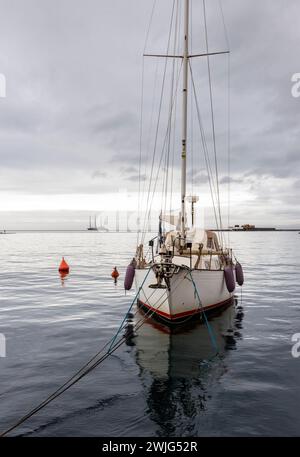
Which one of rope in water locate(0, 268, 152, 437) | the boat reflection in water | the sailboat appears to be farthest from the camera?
the sailboat

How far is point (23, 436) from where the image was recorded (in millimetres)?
6777

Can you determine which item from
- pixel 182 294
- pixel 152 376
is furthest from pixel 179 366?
pixel 182 294

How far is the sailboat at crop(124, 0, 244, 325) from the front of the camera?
45.2ft

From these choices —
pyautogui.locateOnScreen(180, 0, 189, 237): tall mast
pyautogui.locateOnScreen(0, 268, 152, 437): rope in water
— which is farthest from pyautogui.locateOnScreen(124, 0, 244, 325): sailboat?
pyautogui.locateOnScreen(0, 268, 152, 437): rope in water

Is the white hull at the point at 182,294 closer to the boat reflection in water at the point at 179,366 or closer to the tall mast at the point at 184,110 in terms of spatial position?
the boat reflection in water at the point at 179,366

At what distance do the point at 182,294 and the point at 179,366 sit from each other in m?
4.01

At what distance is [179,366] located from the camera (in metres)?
10.4

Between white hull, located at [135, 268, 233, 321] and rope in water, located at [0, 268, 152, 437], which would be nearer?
rope in water, located at [0, 268, 152, 437]

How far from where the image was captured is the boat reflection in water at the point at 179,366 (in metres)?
7.58
